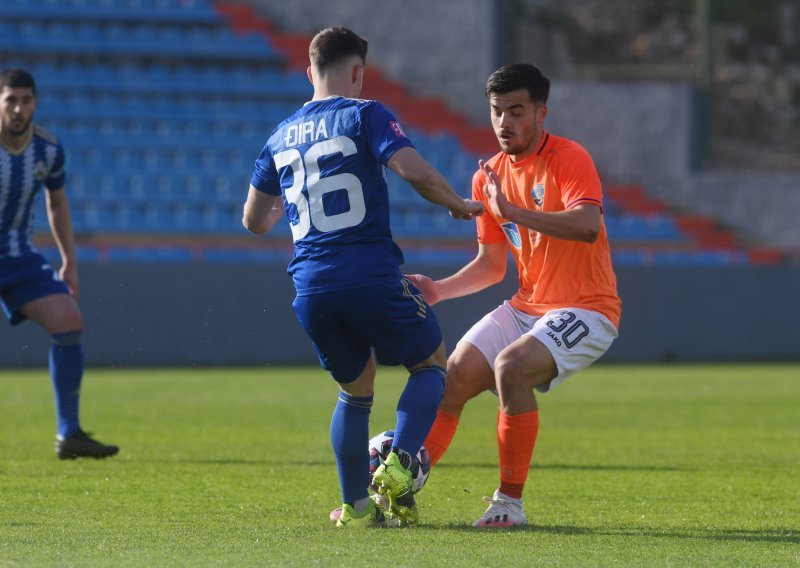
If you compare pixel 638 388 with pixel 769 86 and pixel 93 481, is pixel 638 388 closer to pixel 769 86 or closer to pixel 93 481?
pixel 93 481

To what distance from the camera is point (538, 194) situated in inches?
221

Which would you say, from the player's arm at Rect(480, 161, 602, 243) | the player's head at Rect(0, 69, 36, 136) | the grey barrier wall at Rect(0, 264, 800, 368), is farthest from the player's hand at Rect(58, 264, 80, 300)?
the grey barrier wall at Rect(0, 264, 800, 368)

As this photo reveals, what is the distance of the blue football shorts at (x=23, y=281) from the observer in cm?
764

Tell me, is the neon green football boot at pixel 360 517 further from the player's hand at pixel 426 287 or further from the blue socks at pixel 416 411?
the player's hand at pixel 426 287

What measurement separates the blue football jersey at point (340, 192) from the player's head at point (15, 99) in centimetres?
302

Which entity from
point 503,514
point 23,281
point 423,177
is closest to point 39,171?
point 23,281

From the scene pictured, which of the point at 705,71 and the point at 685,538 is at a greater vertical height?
the point at 705,71

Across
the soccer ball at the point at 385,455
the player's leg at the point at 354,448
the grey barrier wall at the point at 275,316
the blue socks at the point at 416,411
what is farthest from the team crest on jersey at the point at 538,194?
the grey barrier wall at the point at 275,316

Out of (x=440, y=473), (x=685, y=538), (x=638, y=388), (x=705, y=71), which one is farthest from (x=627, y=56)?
(x=685, y=538)

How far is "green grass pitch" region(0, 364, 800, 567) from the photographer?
4504mm

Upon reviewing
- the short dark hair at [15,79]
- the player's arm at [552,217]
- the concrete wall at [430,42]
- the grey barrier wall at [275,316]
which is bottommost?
the grey barrier wall at [275,316]

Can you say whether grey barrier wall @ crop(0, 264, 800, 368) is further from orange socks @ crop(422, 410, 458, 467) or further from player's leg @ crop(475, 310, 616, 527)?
player's leg @ crop(475, 310, 616, 527)

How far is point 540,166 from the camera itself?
5660 millimetres

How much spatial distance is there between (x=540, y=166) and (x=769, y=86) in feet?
72.4
